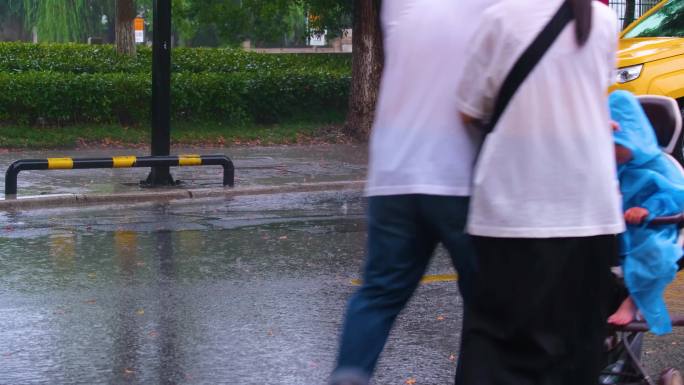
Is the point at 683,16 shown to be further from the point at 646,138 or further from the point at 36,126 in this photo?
the point at 36,126

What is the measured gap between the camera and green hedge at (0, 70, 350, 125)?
57.9 ft

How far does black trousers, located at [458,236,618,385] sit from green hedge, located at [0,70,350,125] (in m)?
15.1

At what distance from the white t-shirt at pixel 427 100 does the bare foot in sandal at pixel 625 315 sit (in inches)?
48.3

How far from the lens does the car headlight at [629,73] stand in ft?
37.2

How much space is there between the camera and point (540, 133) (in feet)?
10.9

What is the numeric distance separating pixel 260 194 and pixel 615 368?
8388 millimetres

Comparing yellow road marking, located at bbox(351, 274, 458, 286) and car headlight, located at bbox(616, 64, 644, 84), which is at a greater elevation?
car headlight, located at bbox(616, 64, 644, 84)

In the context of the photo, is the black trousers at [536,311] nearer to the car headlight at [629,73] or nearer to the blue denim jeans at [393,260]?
the blue denim jeans at [393,260]

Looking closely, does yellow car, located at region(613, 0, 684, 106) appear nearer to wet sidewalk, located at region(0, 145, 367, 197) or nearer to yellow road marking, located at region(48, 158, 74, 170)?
wet sidewalk, located at region(0, 145, 367, 197)

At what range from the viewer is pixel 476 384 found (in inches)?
138

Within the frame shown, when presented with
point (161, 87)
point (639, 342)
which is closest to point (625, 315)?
point (639, 342)

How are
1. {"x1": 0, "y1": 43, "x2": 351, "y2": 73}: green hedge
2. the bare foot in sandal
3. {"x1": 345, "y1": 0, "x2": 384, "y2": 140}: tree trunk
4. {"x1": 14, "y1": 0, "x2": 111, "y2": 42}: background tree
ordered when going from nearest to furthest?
the bare foot in sandal
{"x1": 345, "y1": 0, "x2": 384, "y2": 140}: tree trunk
{"x1": 0, "y1": 43, "x2": 351, "y2": 73}: green hedge
{"x1": 14, "y1": 0, "x2": 111, "y2": 42}: background tree

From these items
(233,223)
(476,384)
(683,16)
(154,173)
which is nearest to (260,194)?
(154,173)

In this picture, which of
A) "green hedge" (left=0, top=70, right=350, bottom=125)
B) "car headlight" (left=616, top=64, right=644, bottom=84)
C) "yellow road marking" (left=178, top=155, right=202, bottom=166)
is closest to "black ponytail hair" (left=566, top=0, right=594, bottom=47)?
"car headlight" (left=616, top=64, right=644, bottom=84)
